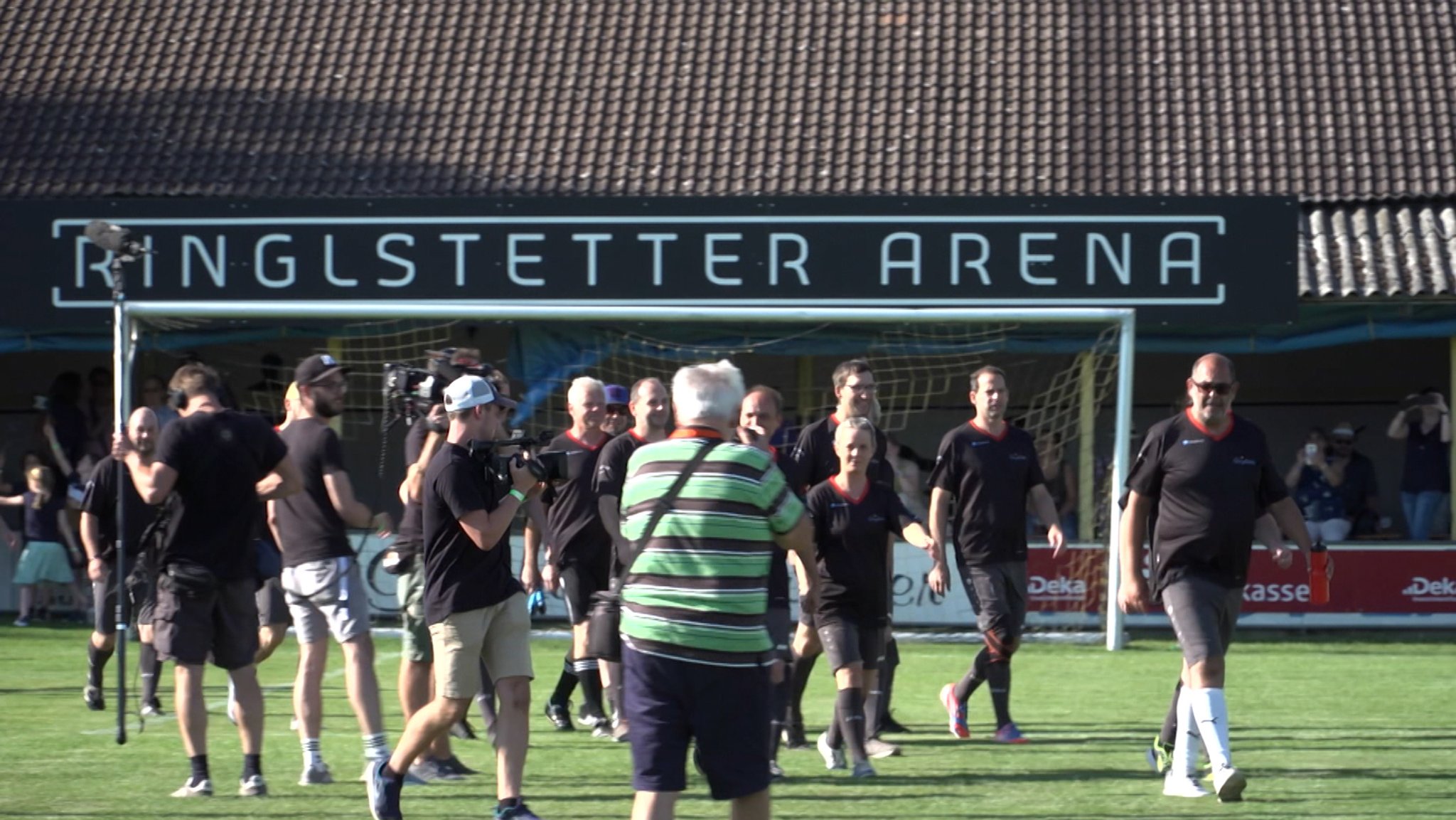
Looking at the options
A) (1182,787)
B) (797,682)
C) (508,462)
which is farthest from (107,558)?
(1182,787)

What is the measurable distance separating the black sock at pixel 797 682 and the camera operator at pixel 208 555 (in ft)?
8.81

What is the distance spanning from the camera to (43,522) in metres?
17.1

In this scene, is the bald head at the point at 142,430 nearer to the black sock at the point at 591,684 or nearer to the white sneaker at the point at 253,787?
the white sneaker at the point at 253,787

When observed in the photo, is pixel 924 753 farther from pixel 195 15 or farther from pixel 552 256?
pixel 195 15

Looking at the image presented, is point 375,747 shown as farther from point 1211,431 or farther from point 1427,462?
point 1427,462

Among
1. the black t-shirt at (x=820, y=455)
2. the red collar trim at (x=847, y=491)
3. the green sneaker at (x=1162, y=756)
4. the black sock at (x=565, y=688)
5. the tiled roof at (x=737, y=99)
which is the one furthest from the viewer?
the tiled roof at (x=737, y=99)

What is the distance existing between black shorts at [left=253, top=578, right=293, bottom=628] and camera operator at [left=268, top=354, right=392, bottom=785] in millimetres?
1737

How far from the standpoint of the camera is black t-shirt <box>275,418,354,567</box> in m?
8.68

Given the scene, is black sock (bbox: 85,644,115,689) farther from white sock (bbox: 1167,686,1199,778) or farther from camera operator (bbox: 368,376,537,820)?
white sock (bbox: 1167,686,1199,778)

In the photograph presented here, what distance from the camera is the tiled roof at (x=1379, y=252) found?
17.2 m

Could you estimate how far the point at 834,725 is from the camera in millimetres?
9133

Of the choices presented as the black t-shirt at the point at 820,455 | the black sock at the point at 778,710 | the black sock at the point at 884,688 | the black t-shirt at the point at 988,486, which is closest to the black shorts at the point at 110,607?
the black sock at the point at 778,710

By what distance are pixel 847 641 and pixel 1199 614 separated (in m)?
1.67

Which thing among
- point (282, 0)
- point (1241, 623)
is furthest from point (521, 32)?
point (1241, 623)
